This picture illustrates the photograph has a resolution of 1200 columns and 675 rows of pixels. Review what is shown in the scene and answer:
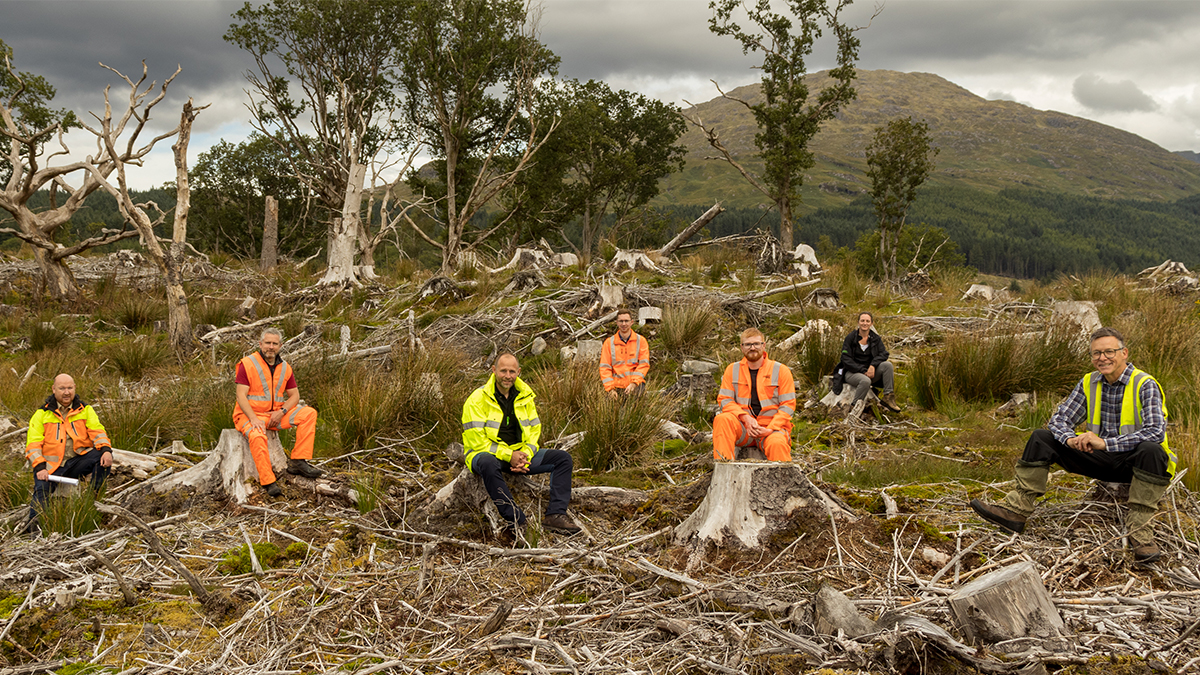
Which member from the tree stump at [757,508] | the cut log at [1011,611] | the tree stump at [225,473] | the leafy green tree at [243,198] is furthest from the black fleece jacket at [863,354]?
the leafy green tree at [243,198]

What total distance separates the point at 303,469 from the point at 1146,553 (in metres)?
6.03

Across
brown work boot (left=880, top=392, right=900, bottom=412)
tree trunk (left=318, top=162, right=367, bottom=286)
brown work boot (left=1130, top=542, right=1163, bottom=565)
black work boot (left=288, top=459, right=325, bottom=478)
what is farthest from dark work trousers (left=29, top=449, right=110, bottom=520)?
tree trunk (left=318, top=162, right=367, bottom=286)

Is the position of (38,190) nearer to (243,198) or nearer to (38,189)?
(38,189)

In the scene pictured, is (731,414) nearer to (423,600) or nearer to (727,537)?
(727,537)

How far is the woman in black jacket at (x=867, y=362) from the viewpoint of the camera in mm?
8164

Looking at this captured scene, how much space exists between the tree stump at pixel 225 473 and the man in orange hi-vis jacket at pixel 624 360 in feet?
12.2

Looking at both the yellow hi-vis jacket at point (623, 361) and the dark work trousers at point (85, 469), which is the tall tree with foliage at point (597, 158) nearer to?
the yellow hi-vis jacket at point (623, 361)

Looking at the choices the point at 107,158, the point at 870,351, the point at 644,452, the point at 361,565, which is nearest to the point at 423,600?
the point at 361,565

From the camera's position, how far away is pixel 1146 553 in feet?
13.1

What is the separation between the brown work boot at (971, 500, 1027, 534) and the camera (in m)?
4.41

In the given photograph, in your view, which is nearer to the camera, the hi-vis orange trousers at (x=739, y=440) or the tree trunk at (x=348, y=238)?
the hi-vis orange trousers at (x=739, y=440)

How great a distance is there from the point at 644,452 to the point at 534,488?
1.58 m

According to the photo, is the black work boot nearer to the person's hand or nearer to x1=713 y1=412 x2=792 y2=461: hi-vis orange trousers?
the person's hand

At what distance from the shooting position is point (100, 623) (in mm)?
3814
